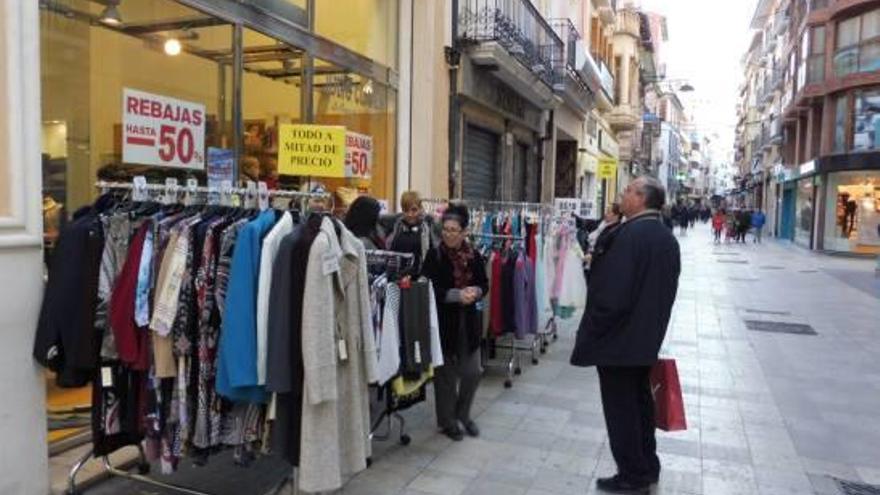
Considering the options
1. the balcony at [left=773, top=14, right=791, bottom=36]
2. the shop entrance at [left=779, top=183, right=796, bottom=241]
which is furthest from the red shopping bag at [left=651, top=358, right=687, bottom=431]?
the balcony at [left=773, top=14, right=791, bottom=36]

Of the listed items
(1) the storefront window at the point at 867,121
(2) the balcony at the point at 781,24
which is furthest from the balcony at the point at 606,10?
(2) the balcony at the point at 781,24

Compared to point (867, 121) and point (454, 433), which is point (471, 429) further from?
point (867, 121)

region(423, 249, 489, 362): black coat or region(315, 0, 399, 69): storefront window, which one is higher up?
region(315, 0, 399, 69): storefront window

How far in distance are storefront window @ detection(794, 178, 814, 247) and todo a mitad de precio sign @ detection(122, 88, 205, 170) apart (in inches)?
1139

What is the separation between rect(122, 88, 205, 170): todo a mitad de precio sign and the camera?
5324 millimetres

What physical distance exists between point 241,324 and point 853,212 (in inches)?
1143

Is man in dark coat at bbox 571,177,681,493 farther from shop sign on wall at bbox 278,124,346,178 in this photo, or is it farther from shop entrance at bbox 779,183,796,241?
shop entrance at bbox 779,183,796,241

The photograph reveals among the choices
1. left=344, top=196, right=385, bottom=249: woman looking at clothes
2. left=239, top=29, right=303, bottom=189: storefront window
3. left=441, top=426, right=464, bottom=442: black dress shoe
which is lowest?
left=441, top=426, right=464, bottom=442: black dress shoe

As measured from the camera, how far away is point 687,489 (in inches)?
177

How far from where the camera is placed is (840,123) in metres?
27.0

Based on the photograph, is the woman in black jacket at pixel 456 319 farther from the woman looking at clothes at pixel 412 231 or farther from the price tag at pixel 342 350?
the price tag at pixel 342 350

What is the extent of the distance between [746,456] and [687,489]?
2.87 ft

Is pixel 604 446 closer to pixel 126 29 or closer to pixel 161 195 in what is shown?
pixel 161 195

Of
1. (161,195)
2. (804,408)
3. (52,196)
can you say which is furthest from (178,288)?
(804,408)
